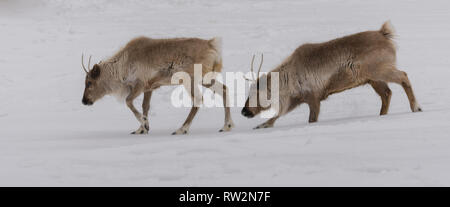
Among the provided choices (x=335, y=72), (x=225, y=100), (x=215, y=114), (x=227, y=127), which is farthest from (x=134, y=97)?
(x=335, y=72)

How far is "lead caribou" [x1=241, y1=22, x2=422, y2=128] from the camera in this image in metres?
8.81

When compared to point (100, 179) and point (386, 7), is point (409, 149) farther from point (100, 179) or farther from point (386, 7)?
point (386, 7)

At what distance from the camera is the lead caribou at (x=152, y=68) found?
9.39m

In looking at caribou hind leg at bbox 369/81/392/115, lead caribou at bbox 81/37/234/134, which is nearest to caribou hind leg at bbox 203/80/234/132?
lead caribou at bbox 81/37/234/134

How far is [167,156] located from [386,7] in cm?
1690

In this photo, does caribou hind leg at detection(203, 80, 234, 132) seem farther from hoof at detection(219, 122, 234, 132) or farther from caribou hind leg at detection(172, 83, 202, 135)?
caribou hind leg at detection(172, 83, 202, 135)

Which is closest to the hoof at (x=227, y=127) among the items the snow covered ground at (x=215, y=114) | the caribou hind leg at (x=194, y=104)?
the snow covered ground at (x=215, y=114)

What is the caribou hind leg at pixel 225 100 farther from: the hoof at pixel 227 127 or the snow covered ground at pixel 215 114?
the snow covered ground at pixel 215 114

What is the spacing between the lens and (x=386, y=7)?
71.9 ft

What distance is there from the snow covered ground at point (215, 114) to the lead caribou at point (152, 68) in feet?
1.93

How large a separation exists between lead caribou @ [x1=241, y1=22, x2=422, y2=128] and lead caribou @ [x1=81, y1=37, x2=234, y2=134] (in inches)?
29.9

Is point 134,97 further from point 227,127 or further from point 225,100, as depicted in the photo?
point 227,127

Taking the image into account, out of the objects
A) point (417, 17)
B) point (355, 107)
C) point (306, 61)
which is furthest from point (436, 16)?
point (306, 61)

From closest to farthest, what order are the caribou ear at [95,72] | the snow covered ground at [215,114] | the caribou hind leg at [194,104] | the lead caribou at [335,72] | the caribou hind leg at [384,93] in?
the snow covered ground at [215,114] → the lead caribou at [335,72] → the caribou hind leg at [194,104] → the caribou hind leg at [384,93] → the caribou ear at [95,72]
